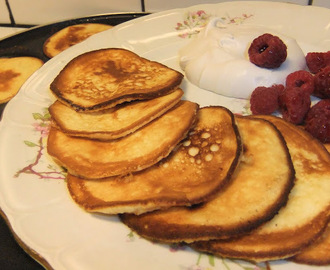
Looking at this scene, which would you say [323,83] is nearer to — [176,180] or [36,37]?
[176,180]

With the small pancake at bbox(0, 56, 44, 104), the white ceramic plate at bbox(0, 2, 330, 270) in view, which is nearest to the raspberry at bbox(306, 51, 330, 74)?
the white ceramic plate at bbox(0, 2, 330, 270)

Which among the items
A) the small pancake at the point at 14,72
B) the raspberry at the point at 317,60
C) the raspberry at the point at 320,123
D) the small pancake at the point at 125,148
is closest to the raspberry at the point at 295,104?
the raspberry at the point at 320,123

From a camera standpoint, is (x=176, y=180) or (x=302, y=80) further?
(x=302, y=80)

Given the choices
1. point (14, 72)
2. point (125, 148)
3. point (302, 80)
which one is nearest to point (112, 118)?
point (125, 148)

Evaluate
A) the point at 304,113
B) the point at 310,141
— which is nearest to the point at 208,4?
the point at 304,113

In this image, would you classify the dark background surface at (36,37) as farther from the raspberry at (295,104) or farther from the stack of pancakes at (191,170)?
the raspberry at (295,104)

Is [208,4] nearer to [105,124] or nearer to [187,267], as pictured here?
[105,124]
